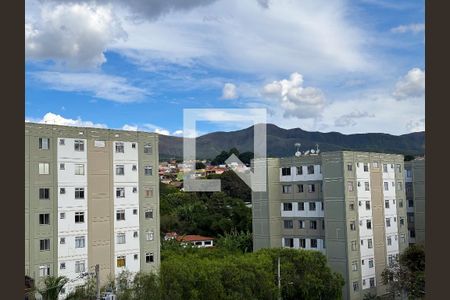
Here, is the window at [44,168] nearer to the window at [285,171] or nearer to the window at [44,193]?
the window at [44,193]

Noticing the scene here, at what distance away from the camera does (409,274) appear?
1421 cm

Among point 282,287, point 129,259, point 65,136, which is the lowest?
point 282,287

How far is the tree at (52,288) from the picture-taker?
1009 centimetres

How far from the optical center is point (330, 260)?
51.8 feet

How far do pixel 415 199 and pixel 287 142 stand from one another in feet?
18.8

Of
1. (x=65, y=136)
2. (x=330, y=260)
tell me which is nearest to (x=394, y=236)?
(x=330, y=260)

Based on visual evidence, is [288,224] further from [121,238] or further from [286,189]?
[121,238]

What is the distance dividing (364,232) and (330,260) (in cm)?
145

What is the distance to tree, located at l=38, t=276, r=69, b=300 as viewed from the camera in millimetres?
10094

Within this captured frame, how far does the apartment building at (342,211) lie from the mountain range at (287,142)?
117 centimetres

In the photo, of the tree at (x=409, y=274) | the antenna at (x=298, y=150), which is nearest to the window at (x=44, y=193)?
the antenna at (x=298, y=150)

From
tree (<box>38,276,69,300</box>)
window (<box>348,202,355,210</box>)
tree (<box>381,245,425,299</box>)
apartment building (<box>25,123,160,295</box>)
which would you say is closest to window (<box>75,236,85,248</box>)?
apartment building (<box>25,123,160,295</box>)

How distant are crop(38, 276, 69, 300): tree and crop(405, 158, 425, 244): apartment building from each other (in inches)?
543

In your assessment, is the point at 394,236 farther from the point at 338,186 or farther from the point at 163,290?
the point at 163,290
